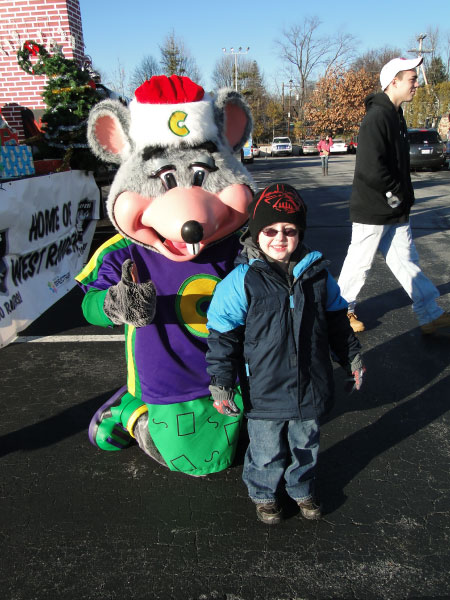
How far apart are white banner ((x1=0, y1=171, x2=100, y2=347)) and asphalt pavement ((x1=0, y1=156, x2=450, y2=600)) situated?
2.89 ft

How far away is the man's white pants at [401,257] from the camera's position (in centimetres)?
390

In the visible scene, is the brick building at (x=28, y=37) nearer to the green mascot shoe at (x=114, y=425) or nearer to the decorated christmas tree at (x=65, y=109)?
the decorated christmas tree at (x=65, y=109)

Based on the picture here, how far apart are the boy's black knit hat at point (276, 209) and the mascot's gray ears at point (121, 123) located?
0.57 meters

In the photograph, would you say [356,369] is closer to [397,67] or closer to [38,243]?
[397,67]

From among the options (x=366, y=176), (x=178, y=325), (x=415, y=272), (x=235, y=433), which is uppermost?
(x=366, y=176)

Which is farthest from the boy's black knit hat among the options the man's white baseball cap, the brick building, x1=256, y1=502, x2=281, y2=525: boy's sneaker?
the brick building

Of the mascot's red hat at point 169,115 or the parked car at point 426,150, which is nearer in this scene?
the mascot's red hat at point 169,115

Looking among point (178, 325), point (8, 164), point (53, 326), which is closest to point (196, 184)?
point (178, 325)

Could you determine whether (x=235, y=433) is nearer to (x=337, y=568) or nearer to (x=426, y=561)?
(x=337, y=568)

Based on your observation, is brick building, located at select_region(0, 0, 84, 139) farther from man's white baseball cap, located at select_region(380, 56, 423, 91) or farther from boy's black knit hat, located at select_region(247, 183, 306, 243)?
boy's black knit hat, located at select_region(247, 183, 306, 243)

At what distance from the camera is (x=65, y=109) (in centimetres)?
587

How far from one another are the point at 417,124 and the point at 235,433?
37.7m

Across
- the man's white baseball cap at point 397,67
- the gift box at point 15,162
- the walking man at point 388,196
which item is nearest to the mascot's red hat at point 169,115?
the walking man at point 388,196

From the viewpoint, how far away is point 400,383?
337 cm
